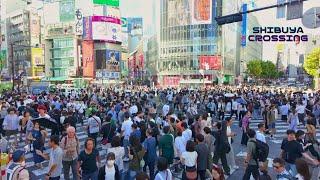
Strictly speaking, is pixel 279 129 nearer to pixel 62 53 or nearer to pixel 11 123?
pixel 11 123

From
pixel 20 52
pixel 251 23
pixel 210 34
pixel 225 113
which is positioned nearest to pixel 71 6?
pixel 20 52

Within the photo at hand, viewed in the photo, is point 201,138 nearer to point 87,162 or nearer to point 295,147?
point 295,147

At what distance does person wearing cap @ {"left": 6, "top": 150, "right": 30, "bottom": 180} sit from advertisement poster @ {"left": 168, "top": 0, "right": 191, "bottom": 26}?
87.9 meters

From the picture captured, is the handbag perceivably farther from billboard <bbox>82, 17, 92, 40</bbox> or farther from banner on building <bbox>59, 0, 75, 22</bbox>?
banner on building <bbox>59, 0, 75, 22</bbox>

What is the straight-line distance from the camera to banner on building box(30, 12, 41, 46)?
380ft

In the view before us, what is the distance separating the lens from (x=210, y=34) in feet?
298

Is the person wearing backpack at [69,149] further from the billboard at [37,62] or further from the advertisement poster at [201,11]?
the billboard at [37,62]

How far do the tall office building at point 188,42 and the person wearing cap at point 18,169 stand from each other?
78.7 metres

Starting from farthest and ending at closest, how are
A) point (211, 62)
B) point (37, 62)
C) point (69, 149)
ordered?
point (37, 62)
point (211, 62)
point (69, 149)

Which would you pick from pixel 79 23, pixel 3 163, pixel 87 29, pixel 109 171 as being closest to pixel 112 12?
pixel 79 23

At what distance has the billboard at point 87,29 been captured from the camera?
326ft

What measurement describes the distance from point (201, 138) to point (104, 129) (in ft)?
14.1

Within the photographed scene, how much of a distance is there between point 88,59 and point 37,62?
14.6 m

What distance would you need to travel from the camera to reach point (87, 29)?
3939 inches
